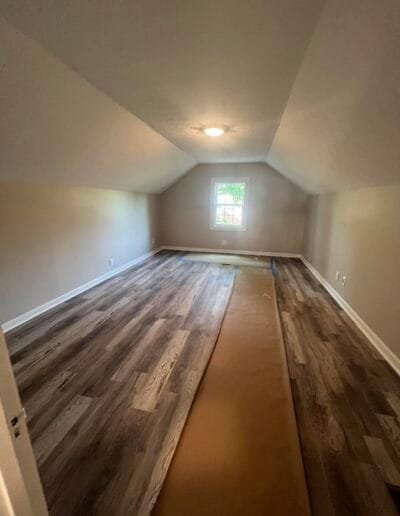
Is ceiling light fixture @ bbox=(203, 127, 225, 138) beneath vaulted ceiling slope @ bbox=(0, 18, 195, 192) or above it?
above

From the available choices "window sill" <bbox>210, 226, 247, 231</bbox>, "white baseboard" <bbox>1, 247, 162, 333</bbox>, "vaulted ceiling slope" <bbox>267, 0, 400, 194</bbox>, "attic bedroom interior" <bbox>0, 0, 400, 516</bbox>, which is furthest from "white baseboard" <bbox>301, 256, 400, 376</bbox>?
"white baseboard" <bbox>1, 247, 162, 333</bbox>

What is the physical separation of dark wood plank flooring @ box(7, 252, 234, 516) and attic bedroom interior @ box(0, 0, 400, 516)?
1 centimetres

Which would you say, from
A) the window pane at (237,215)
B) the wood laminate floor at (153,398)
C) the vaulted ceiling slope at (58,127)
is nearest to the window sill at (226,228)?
the window pane at (237,215)

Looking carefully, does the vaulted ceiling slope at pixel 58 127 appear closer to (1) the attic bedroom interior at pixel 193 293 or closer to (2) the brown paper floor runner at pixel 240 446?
(1) the attic bedroom interior at pixel 193 293

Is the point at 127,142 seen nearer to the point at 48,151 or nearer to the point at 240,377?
the point at 48,151

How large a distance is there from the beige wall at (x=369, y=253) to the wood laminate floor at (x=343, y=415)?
31 centimetres

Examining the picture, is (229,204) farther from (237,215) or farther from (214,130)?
(214,130)

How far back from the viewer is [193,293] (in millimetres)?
3455

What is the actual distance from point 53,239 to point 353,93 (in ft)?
10.6

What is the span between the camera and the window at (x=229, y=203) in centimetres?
564

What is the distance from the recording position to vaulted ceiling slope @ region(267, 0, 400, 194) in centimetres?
99

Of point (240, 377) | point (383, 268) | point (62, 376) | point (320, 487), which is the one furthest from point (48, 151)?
point (383, 268)

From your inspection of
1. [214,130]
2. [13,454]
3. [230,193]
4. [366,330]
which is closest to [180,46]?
[214,130]

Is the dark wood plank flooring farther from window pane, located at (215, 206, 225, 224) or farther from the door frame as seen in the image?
window pane, located at (215, 206, 225, 224)
